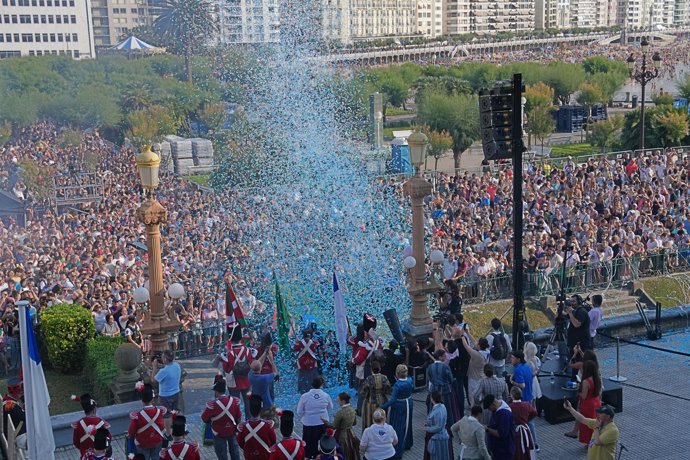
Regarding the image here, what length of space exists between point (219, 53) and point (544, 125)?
180ft

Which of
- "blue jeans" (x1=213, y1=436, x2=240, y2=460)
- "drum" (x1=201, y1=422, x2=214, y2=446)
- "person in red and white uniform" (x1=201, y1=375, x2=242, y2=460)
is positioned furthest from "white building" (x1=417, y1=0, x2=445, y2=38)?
"person in red and white uniform" (x1=201, y1=375, x2=242, y2=460)

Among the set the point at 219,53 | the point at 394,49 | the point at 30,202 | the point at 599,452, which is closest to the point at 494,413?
the point at 599,452

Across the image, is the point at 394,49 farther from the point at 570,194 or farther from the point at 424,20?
the point at 570,194

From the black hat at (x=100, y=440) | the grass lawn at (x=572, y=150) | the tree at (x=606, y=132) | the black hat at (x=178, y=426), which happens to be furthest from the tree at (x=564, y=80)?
the black hat at (x=100, y=440)

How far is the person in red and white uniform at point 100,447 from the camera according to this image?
355 inches

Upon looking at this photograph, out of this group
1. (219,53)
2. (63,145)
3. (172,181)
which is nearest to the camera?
(172,181)

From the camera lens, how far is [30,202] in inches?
1480

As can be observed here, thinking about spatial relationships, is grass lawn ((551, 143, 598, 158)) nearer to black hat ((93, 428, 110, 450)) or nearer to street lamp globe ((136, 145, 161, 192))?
street lamp globe ((136, 145, 161, 192))

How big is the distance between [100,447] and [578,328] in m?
7.03

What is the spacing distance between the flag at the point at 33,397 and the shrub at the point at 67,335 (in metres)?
6.00

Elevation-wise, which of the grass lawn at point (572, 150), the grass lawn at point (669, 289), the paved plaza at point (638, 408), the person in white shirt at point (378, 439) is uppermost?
the person in white shirt at point (378, 439)

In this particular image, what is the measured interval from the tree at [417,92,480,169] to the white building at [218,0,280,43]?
57487 millimetres

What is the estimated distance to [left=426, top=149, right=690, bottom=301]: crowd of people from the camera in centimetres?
2028

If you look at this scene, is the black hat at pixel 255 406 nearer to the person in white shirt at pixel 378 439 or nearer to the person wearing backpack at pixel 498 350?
the person in white shirt at pixel 378 439
